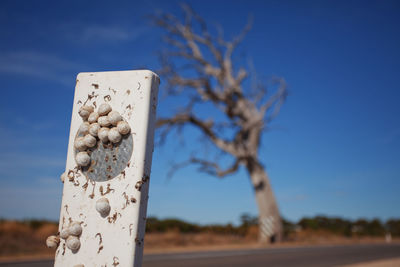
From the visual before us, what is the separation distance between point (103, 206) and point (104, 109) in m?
0.57

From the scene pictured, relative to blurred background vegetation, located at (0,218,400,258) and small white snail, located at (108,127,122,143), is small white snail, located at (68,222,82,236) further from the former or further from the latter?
blurred background vegetation, located at (0,218,400,258)

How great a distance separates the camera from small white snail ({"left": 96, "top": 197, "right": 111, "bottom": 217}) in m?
1.90

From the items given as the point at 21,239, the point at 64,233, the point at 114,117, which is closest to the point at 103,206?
the point at 64,233

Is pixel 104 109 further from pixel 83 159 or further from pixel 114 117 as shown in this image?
pixel 83 159

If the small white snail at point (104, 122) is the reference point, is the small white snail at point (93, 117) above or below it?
above

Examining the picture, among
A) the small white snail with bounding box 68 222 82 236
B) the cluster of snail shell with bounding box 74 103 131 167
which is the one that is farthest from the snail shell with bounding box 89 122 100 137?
the small white snail with bounding box 68 222 82 236

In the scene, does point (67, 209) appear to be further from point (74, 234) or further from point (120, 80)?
point (120, 80)

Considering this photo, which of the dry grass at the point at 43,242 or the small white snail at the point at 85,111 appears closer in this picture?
the small white snail at the point at 85,111

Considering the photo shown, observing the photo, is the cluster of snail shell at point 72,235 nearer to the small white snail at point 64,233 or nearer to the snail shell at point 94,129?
the small white snail at point 64,233

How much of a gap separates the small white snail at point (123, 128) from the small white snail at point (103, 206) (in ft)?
1.29

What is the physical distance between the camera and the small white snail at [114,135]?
1986mm

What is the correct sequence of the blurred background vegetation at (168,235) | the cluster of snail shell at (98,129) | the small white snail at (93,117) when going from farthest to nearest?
the blurred background vegetation at (168,235) → the small white snail at (93,117) → the cluster of snail shell at (98,129)

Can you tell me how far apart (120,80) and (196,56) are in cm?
1806

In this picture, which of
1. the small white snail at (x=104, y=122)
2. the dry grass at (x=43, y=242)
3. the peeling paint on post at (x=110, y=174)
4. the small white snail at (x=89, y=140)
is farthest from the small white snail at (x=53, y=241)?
the dry grass at (x=43, y=242)
